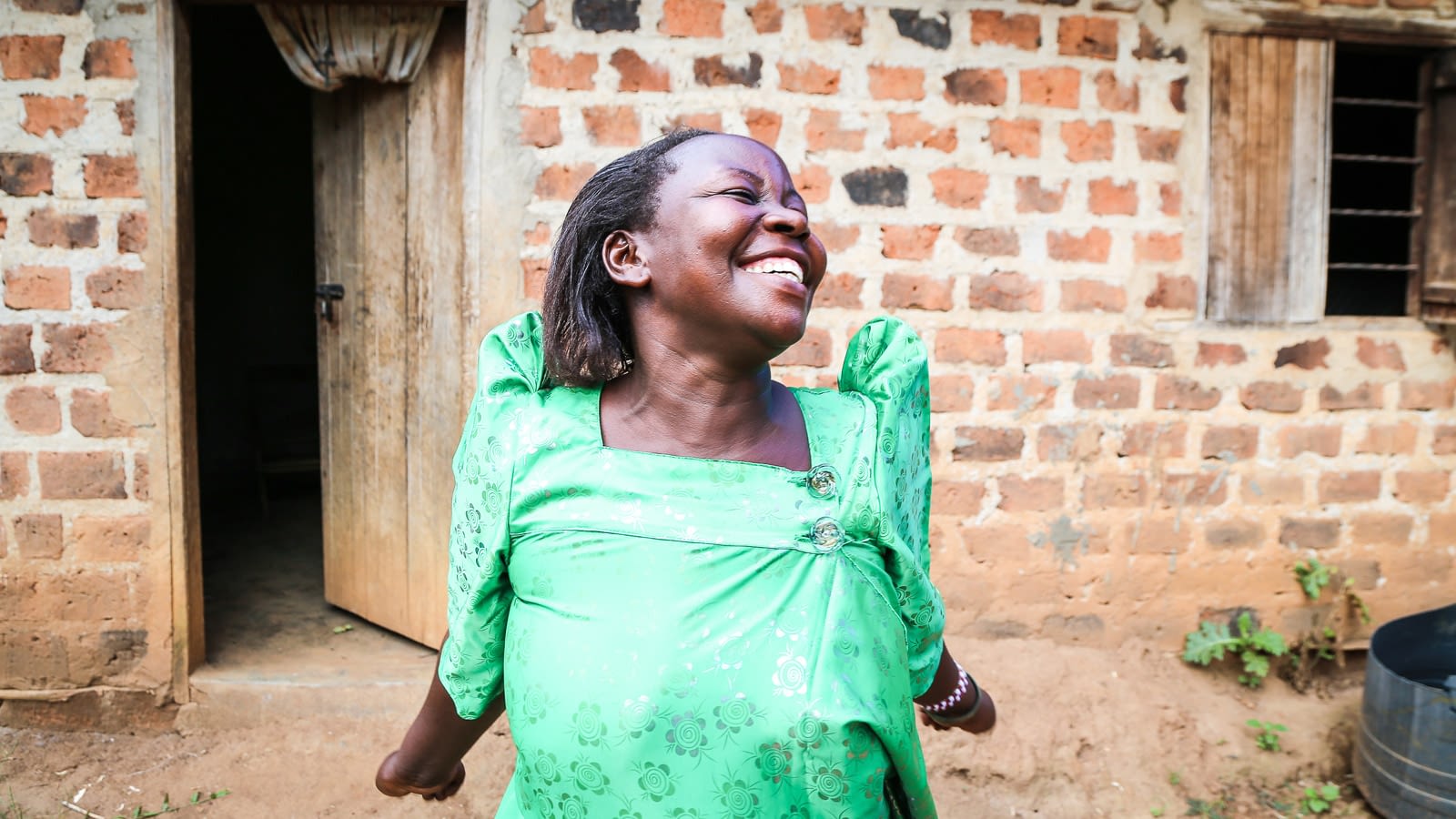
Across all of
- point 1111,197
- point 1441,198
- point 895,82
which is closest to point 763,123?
point 895,82

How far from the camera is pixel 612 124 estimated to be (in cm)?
323

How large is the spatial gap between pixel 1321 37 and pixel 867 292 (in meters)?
1.89

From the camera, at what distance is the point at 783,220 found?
1.31m

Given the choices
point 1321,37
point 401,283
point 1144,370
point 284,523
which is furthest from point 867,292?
point 284,523

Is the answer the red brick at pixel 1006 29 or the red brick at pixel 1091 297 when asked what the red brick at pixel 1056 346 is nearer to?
the red brick at pixel 1091 297

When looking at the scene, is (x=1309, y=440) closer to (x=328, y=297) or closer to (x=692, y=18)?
(x=692, y=18)

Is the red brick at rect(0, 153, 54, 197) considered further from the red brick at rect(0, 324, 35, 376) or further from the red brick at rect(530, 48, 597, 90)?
the red brick at rect(530, 48, 597, 90)

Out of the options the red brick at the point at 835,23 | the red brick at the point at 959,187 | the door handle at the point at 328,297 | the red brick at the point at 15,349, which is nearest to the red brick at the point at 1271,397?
the red brick at the point at 959,187

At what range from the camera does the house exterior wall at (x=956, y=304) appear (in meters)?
3.20

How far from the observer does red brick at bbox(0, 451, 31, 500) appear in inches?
128

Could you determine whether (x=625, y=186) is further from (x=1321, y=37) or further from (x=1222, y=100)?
(x=1321, y=37)

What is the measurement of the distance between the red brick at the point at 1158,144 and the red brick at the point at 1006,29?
18.7 inches

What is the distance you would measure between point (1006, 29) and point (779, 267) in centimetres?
246

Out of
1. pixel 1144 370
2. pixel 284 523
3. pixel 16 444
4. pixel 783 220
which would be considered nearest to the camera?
pixel 783 220
